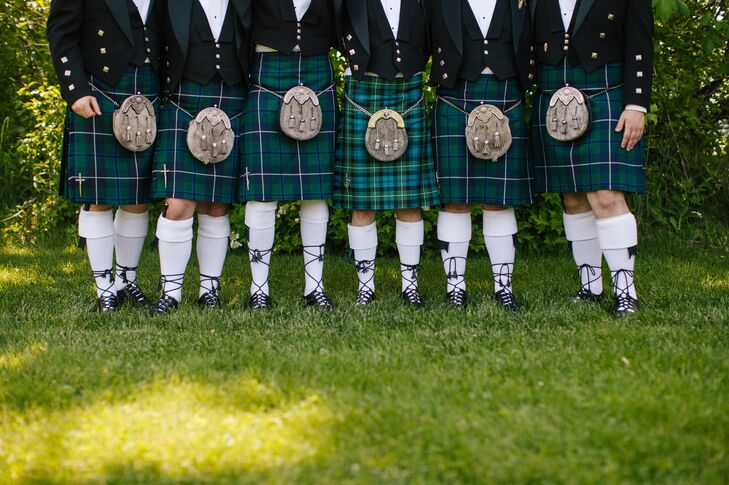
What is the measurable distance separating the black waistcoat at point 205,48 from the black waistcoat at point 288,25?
0.39 ft

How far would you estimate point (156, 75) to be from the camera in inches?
129

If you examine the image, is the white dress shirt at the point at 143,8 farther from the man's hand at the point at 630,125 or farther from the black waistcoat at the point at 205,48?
the man's hand at the point at 630,125

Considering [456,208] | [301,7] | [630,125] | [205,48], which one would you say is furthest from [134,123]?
[630,125]

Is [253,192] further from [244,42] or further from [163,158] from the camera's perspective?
[244,42]

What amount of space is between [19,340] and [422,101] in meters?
1.87

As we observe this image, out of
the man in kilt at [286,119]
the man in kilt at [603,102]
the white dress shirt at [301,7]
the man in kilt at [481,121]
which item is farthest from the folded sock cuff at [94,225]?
the man in kilt at [603,102]

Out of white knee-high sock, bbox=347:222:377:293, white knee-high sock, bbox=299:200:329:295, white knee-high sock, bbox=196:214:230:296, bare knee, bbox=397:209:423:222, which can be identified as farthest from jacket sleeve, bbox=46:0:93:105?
bare knee, bbox=397:209:423:222

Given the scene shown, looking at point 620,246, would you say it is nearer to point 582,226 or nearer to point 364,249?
point 582,226

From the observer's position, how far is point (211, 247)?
11.3 ft

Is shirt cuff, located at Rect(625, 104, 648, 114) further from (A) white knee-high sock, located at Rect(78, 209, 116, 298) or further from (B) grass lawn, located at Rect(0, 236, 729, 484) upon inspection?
(A) white knee-high sock, located at Rect(78, 209, 116, 298)

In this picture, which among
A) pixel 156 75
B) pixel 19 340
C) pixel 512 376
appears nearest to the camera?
pixel 512 376

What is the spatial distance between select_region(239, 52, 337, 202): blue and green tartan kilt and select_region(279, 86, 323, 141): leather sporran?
5 centimetres

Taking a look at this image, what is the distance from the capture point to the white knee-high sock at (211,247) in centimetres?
343

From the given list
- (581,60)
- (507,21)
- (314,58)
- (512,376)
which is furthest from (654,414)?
(314,58)
